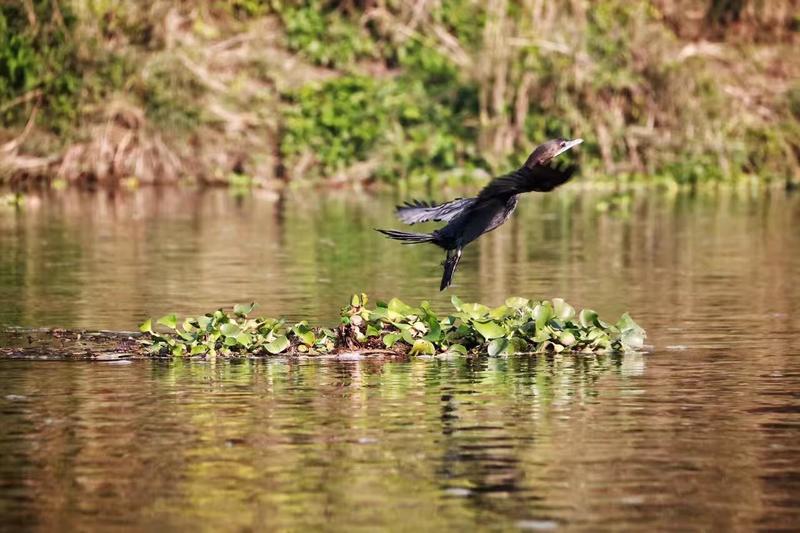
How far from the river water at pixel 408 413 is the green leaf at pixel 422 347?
0.10m

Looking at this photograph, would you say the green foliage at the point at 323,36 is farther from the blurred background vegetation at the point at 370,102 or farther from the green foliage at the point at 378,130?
the green foliage at the point at 378,130

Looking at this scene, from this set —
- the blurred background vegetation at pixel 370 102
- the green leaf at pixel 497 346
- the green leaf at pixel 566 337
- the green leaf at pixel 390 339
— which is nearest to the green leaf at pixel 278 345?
the green leaf at pixel 390 339

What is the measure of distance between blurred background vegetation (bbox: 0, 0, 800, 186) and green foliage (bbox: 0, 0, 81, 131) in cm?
4

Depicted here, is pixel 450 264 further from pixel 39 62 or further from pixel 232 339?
pixel 39 62

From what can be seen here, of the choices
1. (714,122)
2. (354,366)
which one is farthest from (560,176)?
(714,122)

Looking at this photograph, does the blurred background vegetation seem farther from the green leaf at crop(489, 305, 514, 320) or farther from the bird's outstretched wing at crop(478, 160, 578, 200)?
the bird's outstretched wing at crop(478, 160, 578, 200)

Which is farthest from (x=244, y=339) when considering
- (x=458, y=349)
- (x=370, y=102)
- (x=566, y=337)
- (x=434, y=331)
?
(x=370, y=102)

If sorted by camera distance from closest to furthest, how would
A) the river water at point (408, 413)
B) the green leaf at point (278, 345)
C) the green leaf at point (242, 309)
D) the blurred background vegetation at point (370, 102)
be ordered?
the river water at point (408, 413)
the green leaf at point (278, 345)
the green leaf at point (242, 309)
the blurred background vegetation at point (370, 102)

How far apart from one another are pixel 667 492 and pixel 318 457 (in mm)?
1940

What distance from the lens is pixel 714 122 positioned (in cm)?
3762

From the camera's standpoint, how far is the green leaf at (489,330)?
14.1 metres

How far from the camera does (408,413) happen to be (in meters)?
11.4

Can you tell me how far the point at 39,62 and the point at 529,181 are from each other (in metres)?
24.6

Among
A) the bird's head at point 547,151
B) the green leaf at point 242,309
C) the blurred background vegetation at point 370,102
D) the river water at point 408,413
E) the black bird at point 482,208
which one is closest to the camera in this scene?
the river water at point 408,413
